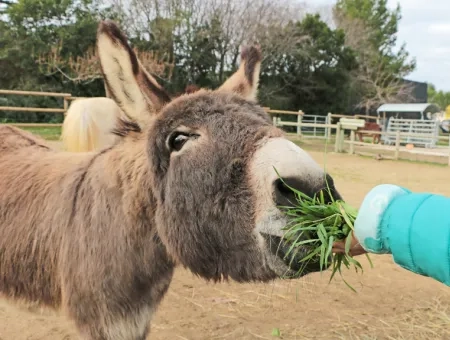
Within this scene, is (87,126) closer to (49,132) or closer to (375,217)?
(375,217)

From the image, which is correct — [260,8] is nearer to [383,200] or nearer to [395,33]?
[395,33]

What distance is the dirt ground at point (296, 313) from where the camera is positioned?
3391 millimetres

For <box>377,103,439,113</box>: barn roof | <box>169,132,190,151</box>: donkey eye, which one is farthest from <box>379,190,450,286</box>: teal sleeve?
<box>377,103,439,113</box>: barn roof

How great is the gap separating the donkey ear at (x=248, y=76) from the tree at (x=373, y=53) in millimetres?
34223

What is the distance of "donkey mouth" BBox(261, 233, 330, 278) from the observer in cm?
139

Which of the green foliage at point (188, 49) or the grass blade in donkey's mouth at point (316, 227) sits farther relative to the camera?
the green foliage at point (188, 49)

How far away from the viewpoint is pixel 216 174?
61.2 inches

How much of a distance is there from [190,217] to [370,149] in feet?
62.9

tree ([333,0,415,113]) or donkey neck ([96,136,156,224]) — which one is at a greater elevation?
tree ([333,0,415,113])

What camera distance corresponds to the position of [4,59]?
998 inches

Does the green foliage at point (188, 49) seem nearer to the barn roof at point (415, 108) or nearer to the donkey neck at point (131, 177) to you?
the barn roof at point (415, 108)

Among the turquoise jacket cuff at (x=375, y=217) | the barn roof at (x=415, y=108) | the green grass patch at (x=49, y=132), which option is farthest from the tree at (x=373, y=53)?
the turquoise jacket cuff at (x=375, y=217)

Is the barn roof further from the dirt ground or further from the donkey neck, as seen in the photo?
the donkey neck

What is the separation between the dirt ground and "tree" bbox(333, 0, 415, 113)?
3239 cm
